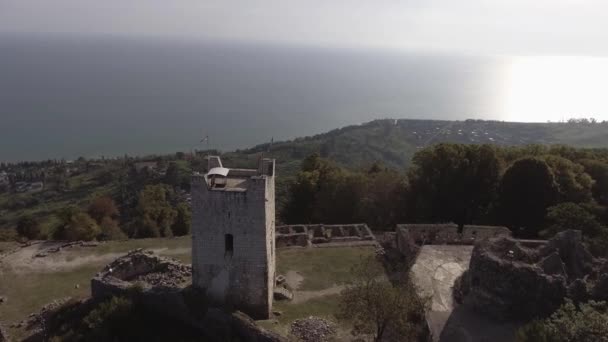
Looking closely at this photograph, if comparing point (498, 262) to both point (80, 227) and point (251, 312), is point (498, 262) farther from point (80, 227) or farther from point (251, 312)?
point (80, 227)

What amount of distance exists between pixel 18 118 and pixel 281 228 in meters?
165

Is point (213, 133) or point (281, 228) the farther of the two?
point (213, 133)

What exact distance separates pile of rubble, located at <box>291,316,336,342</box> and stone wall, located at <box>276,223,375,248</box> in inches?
330

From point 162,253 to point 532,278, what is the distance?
1939cm

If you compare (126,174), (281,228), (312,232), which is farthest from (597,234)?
(126,174)

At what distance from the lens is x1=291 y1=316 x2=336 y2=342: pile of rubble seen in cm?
1708

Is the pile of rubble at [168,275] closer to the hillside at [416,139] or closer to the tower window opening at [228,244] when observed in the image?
the tower window opening at [228,244]

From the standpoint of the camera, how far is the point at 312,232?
28359 millimetres

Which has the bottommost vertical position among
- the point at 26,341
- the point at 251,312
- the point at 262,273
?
the point at 26,341

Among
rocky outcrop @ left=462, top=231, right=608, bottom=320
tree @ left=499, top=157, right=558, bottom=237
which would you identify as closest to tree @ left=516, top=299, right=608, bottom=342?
rocky outcrop @ left=462, top=231, right=608, bottom=320

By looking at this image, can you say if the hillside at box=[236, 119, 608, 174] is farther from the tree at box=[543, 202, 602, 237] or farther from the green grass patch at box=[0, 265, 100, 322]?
the green grass patch at box=[0, 265, 100, 322]

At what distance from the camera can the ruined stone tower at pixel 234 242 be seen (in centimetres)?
1742

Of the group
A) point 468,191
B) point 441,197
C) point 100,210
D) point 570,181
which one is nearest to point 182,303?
point 441,197

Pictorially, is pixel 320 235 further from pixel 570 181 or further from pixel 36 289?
pixel 570 181
